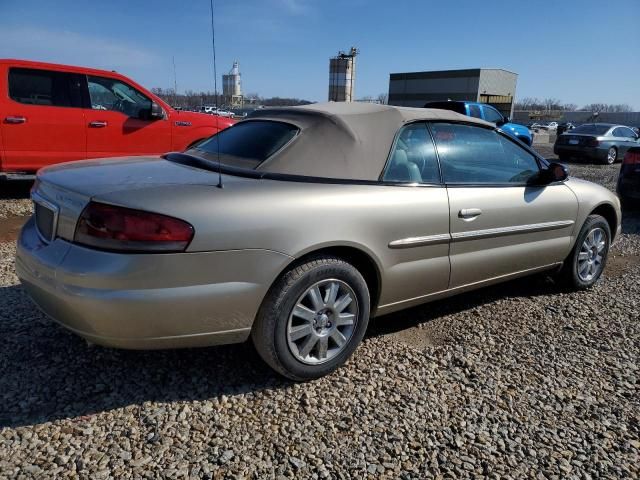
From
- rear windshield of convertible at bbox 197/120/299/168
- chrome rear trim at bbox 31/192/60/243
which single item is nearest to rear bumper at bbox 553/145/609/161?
rear windshield of convertible at bbox 197/120/299/168

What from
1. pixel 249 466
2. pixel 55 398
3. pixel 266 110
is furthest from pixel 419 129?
pixel 55 398

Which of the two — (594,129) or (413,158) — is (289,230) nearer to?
(413,158)

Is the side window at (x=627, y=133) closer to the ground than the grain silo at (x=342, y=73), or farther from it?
closer to the ground

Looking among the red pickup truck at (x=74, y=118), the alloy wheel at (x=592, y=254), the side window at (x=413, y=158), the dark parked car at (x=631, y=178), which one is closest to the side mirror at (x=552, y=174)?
the alloy wheel at (x=592, y=254)

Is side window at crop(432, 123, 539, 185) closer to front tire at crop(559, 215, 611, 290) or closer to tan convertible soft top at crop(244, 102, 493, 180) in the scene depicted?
tan convertible soft top at crop(244, 102, 493, 180)

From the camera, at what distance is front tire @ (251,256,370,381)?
2484mm

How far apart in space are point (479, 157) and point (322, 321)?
1.76 metres

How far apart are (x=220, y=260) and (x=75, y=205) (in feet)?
2.43

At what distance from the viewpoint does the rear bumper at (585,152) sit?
1594 centimetres

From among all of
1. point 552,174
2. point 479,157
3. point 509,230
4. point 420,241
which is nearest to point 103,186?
point 420,241

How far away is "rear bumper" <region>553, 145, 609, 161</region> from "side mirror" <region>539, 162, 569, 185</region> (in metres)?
14.2

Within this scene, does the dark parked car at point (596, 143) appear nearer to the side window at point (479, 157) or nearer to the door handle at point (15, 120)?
the side window at point (479, 157)

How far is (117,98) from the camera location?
7.00m

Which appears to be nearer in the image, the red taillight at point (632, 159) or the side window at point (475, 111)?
the red taillight at point (632, 159)
